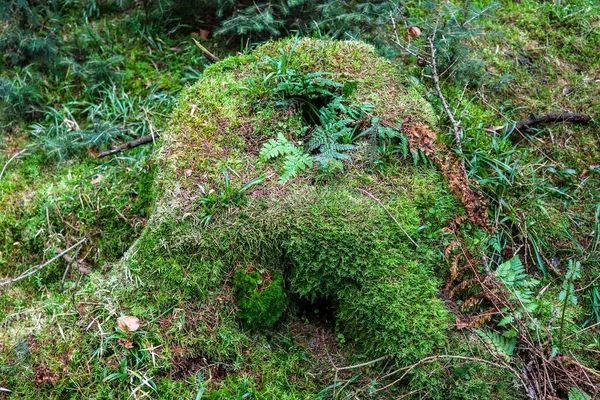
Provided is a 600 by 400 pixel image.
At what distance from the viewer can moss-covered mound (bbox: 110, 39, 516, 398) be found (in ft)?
10.1

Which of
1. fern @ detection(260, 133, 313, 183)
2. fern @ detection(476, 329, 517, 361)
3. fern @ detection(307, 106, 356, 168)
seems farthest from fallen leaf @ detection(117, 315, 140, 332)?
fern @ detection(476, 329, 517, 361)

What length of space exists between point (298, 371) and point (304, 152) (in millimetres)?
1412

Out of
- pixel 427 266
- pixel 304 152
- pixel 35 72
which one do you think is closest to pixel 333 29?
pixel 304 152

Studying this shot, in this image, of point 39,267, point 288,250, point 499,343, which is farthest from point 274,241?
point 39,267

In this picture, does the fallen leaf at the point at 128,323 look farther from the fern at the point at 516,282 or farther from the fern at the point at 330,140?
the fern at the point at 516,282

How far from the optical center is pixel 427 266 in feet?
10.4

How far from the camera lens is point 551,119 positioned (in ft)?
14.4

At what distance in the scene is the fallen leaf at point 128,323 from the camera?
3.07 meters

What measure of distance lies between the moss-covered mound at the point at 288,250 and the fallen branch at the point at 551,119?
52.3 inches

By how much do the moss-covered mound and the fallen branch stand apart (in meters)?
1.33

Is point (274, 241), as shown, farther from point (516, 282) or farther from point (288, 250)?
point (516, 282)

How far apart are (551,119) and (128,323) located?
3.62 metres

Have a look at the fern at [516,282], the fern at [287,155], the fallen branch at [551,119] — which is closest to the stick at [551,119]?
the fallen branch at [551,119]

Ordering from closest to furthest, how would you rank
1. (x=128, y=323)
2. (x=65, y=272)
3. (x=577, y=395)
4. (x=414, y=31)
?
(x=577, y=395) → (x=128, y=323) → (x=65, y=272) → (x=414, y=31)
